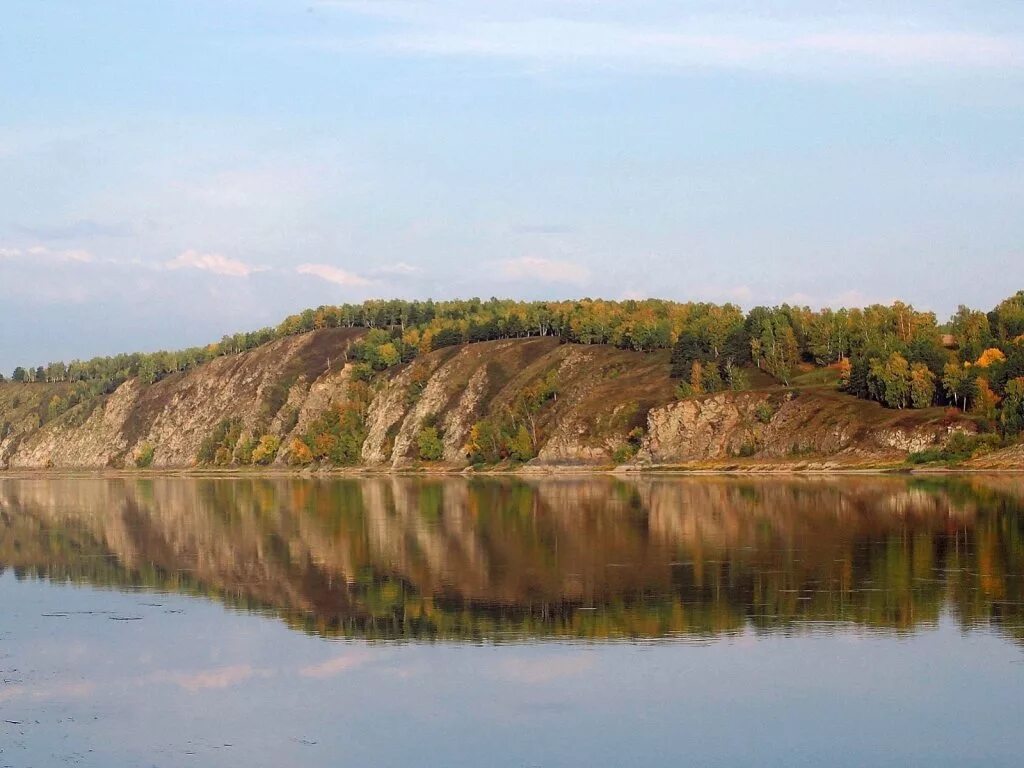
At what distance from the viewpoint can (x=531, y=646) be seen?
32.4 meters

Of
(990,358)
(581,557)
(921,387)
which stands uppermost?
(990,358)

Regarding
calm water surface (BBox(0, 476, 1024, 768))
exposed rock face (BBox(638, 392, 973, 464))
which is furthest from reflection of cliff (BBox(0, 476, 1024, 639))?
exposed rock face (BBox(638, 392, 973, 464))

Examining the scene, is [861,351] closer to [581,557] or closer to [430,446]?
[430,446]

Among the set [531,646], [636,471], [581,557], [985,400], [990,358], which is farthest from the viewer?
[636,471]

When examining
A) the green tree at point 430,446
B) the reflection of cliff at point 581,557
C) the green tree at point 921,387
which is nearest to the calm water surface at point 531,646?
the reflection of cliff at point 581,557

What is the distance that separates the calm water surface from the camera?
24.0 meters

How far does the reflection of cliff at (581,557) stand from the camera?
121ft

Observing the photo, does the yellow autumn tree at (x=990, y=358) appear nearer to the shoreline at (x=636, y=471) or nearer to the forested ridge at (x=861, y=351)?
the forested ridge at (x=861, y=351)

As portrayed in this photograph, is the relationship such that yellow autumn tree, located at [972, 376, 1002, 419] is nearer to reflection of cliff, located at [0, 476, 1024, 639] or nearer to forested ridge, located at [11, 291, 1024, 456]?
forested ridge, located at [11, 291, 1024, 456]

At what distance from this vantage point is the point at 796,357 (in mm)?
163000

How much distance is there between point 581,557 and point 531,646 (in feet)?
63.2

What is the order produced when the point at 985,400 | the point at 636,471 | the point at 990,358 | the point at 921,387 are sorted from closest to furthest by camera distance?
the point at 985,400 → the point at 921,387 → the point at 990,358 → the point at 636,471

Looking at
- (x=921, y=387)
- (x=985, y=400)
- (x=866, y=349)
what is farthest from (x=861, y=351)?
(x=985, y=400)

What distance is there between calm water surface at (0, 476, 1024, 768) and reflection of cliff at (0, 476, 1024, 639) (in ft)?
0.72
